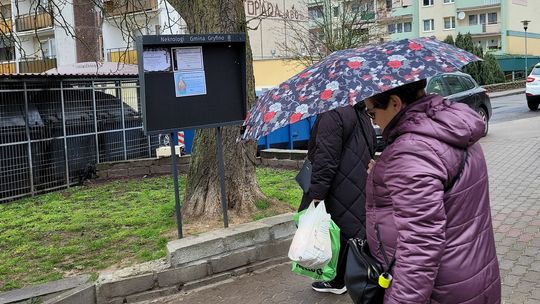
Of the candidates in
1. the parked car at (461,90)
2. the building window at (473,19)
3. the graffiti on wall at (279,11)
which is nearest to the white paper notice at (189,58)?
the parked car at (461,90)

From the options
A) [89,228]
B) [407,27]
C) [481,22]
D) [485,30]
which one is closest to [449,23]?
[481,22]

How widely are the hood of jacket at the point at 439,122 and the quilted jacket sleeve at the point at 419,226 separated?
94 mm

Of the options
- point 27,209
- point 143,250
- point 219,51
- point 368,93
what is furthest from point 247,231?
point 27,209

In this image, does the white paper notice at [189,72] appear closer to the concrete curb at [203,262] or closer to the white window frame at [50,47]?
the concrete curb at [203,262]

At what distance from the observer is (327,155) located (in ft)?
13.3

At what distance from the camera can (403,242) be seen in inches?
78.1

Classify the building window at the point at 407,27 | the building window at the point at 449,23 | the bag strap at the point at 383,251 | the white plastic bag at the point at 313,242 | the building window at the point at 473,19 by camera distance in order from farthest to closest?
the building window at the point at 407,27 < the building window at the point at 449,23 < the building window at the point at 473,19 < the white plastic bag at the point at 313,242 < the bag strap at the point at 383,251

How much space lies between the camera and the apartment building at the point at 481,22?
53375 mm

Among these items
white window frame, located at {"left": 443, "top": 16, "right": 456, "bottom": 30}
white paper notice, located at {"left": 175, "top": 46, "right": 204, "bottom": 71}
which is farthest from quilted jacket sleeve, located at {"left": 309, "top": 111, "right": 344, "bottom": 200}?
white window frame, located at {"left": 443, "top": 16, "right": 456, "bottom": 30}

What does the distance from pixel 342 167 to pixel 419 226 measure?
2.17m

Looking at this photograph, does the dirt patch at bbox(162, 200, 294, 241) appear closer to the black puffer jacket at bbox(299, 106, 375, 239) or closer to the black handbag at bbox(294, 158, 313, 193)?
the black handbag at bbox(294, 158, 313, 193)

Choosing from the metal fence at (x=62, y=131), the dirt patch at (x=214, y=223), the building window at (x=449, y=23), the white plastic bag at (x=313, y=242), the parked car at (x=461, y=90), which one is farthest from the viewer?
the building window at (x=449, y=23)

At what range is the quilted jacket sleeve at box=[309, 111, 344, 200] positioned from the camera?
404 cm

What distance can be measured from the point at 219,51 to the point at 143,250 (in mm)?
2065
